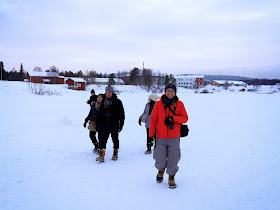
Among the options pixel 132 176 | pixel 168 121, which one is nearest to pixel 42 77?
pixel 132 176

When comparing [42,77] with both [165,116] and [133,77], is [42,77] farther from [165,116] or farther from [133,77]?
[165,116]

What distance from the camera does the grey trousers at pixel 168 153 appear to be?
11.8 ft

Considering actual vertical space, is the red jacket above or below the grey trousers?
above

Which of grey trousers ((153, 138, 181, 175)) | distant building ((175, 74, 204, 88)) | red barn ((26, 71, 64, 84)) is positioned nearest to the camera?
grey trousers ((153, 138, 181, 175))

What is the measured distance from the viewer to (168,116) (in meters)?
3.56

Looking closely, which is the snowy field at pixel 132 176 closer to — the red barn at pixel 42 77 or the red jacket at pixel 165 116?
the red jacket at pixel 165 116

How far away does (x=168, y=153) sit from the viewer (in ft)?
12.1

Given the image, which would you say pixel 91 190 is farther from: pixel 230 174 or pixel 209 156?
pixel 209 156

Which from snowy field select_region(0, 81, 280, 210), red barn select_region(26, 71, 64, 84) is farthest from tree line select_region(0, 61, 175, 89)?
snowy field select_region(0, 81, 280, 210)

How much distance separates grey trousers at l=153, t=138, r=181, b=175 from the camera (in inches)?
142

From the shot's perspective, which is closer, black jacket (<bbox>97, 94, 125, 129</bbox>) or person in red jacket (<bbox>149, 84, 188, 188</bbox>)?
person in red jacket (<bbox>149, 84, 188, 188</bbox>)

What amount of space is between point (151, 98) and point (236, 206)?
3075 millimetres

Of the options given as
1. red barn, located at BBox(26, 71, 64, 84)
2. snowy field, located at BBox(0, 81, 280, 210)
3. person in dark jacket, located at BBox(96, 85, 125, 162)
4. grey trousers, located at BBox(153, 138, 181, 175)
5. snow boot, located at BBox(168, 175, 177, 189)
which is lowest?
snowy field, located at BBox(0, 81, 280, 210)

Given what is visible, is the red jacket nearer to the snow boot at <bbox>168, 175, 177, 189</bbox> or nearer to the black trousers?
the snow boot at <bbox>168, 175, 177, 189</bbox>
